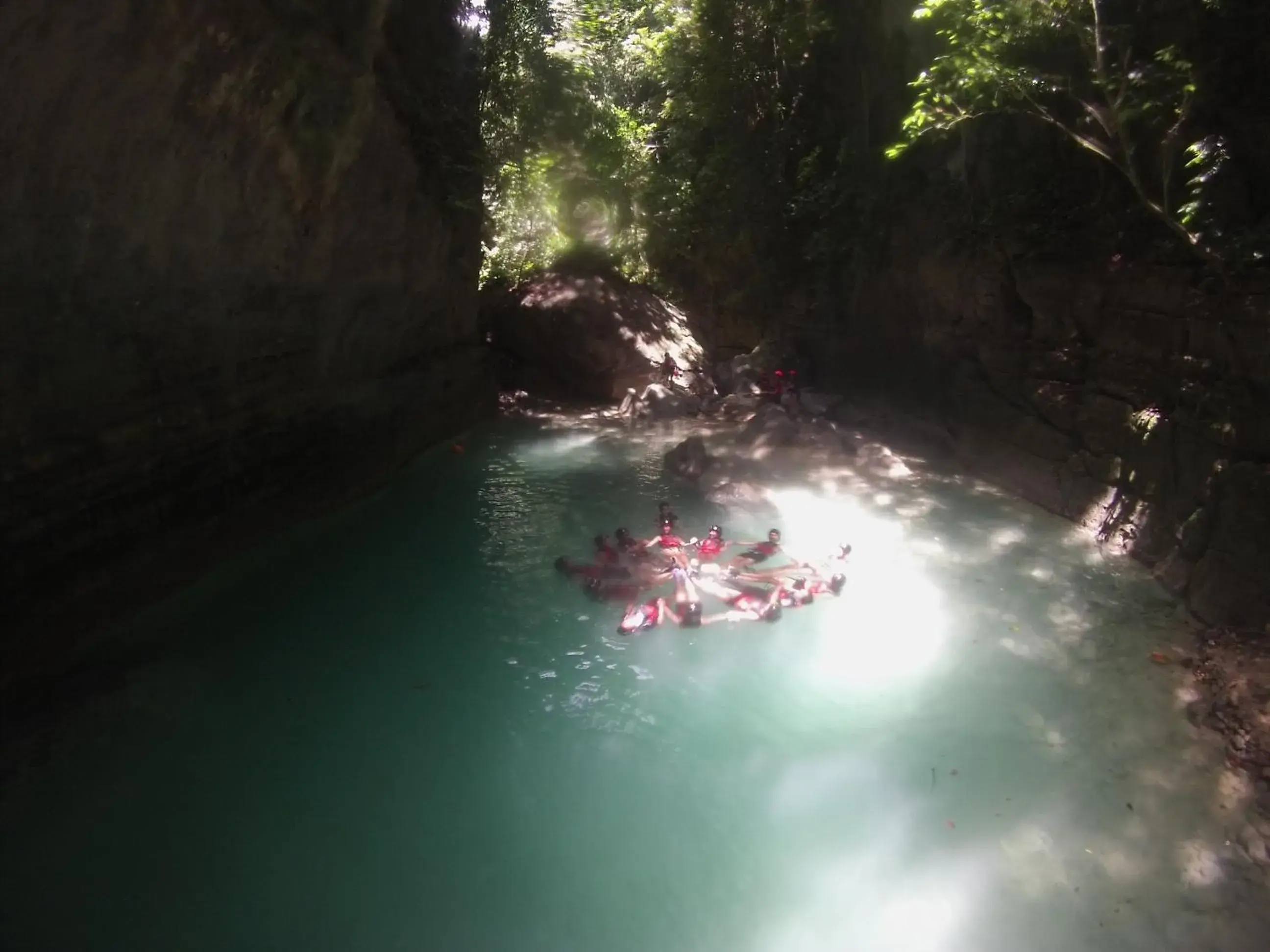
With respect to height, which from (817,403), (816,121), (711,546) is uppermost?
(816,121)

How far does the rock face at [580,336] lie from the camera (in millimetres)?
15758

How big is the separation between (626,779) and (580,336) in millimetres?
11871

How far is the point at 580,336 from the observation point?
15828 mm

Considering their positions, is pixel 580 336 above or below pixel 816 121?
below

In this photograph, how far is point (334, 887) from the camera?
414 cm

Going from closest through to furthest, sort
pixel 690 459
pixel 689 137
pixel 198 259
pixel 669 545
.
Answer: pixel 198 259, pixel 669 545, pixel 690 459, pixel 689 137

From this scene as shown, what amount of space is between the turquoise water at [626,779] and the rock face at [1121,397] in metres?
0.63

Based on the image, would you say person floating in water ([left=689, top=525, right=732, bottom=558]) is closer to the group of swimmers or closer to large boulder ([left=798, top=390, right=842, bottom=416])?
the group of swimmers

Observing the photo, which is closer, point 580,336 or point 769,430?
point 769,430

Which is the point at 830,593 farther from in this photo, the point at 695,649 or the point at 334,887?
the point at 334,887

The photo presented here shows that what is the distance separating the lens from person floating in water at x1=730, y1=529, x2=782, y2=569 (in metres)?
7.78

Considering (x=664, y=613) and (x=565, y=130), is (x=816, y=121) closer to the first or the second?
(x=565, y=130)

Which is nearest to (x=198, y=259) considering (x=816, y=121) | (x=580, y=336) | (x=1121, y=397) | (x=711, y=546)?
(x=711, y=546)

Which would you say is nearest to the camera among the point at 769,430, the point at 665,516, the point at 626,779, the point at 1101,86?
the point at 626,779
